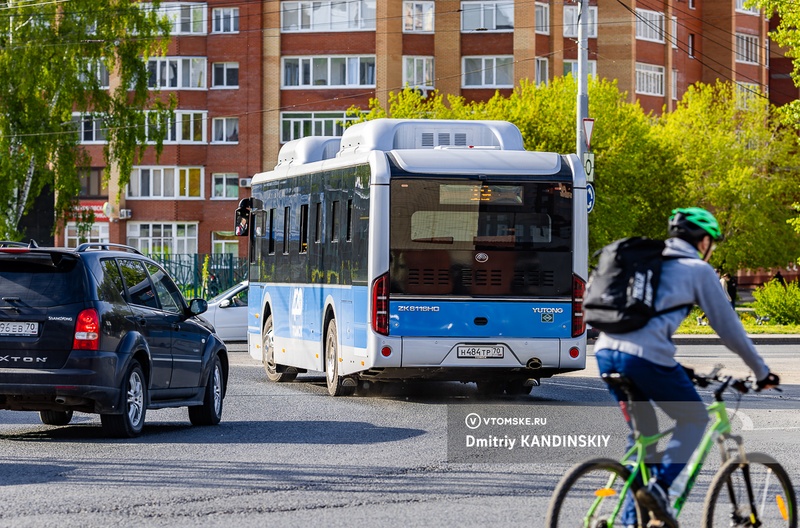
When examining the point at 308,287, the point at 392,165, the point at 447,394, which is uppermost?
the point at 392,165

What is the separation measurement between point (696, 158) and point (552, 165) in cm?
5517

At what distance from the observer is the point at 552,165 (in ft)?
58.3

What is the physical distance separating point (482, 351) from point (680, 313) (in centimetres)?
1070

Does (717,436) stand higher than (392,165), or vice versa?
(392,165)

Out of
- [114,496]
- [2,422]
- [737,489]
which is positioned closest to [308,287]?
[2,422]

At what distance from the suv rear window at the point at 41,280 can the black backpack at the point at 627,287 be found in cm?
742

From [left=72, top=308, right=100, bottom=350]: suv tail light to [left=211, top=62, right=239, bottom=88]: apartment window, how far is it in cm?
6032

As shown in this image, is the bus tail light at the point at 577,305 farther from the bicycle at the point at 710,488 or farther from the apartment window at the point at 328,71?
the apartment window at the point at 328,71

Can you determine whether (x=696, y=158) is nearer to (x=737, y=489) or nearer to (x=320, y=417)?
(x=320, y=417)

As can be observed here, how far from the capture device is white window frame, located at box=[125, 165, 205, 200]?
74.9 meters

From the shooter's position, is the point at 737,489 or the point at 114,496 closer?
the point at 737,489

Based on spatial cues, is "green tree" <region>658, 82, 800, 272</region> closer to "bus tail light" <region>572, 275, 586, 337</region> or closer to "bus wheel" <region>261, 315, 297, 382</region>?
"bus wheel" <region>261, 315, 297, 382</region>

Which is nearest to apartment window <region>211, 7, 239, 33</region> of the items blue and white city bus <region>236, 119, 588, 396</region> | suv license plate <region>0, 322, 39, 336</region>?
blue and white city bus <region>236, 119, 588, 396</region>

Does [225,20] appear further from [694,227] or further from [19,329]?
[694,227]
